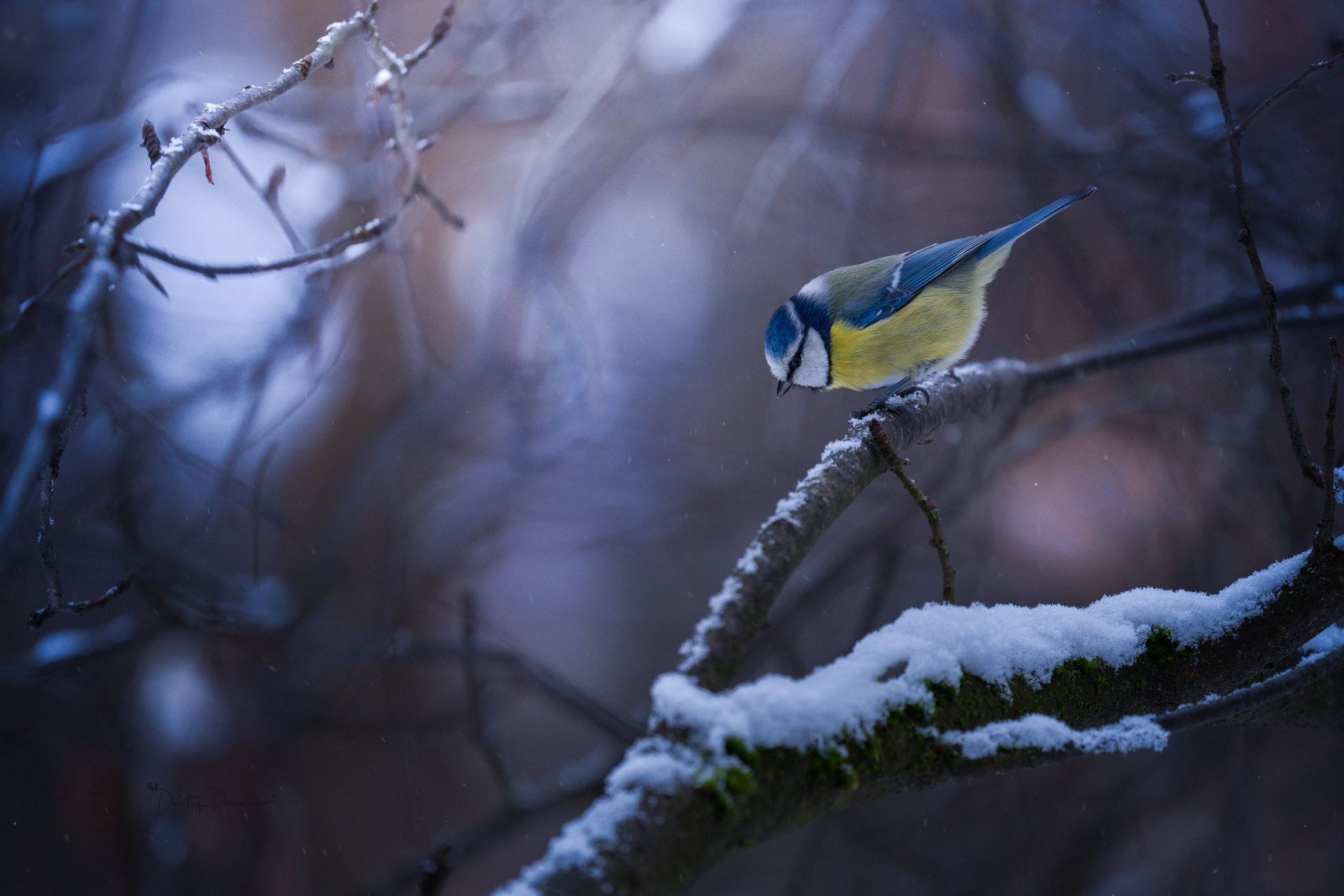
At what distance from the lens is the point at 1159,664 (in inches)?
34.4

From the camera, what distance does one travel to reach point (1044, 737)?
680mm

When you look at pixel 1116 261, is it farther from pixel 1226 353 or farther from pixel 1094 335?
pixel 1226 353

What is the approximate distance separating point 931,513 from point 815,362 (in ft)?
3.42

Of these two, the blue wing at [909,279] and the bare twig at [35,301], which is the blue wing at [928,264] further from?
the bare twig at [35,301]

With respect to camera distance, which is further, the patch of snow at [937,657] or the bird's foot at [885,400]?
the bird's foot at [885,400]

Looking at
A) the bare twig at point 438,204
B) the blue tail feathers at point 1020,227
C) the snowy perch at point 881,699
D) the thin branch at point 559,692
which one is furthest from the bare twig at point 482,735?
the blue tail feathers at point 1020,227

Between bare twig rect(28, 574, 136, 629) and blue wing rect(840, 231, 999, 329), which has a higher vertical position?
bare twig rect(28, 574, 136, 629)

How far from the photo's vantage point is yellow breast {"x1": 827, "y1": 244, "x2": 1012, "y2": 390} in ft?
5.97

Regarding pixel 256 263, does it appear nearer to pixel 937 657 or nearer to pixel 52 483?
pixel 52 483

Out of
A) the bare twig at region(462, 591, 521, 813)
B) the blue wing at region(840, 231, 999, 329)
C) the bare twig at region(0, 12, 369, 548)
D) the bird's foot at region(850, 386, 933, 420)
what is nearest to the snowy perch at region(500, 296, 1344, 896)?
the bird's foot at region(850, 386, 933, 420)

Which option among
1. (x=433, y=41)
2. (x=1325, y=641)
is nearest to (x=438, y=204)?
(x=433, y=41)

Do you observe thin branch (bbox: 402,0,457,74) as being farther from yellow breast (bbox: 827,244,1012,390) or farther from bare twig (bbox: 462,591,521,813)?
yellow breast (bbox: 827,244,1012,390)

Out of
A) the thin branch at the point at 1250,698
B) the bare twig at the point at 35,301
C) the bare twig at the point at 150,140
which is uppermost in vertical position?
the bare twig at the point at 150,140

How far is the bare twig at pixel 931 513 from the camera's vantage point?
0.85 metres
